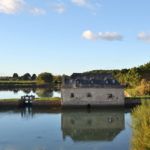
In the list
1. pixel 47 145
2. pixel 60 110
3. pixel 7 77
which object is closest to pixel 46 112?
pixel 60 110

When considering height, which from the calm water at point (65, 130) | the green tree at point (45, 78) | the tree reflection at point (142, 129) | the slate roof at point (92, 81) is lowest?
the calm water at point (65, 130)

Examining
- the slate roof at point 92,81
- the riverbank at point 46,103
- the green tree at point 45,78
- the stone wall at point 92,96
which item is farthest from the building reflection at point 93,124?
the green tree at point 45,78

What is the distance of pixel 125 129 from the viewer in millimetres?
36219

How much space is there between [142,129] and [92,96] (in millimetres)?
35448

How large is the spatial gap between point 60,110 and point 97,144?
71.9ft

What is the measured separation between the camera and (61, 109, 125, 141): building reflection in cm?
3306

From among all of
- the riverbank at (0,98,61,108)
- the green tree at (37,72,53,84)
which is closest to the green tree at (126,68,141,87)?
the riverbank at (0,98,61,108)

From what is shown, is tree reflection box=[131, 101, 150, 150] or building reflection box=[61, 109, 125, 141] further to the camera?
building reflection box=[61, 109, 125, 141]

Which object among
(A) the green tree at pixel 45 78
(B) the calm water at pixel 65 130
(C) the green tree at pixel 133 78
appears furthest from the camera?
(A) the green tree at pixel 45 78

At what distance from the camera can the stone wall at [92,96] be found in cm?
5331

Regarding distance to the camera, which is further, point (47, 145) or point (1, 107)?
point (1, 107)

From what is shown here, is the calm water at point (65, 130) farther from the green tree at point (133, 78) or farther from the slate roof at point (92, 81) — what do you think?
the green tree at point (133, 78)

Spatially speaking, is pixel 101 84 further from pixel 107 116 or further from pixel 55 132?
pixel 55 132

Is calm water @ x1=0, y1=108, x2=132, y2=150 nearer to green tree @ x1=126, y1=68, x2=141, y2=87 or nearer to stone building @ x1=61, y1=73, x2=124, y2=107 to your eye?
stone building @ x1=61, y1=73, x2=124, y2=107
